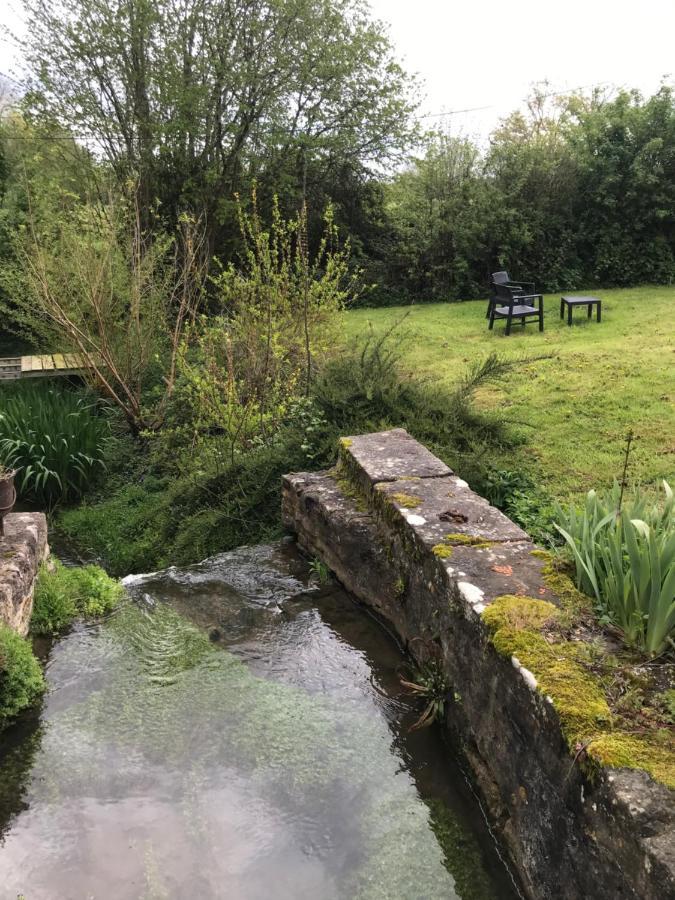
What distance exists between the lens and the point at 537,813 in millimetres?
2291


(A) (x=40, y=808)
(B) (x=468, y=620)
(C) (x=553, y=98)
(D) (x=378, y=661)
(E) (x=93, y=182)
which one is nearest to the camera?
(A) (x=40, y=808)

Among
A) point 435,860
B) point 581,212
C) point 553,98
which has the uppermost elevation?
point 553,98

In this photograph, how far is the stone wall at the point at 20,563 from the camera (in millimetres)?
3785

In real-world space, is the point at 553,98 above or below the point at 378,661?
above

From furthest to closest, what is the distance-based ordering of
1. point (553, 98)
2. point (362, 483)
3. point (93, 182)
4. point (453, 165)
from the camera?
point (553, 98) → point (453, 165) → point (93, 182) → point (362, 483)

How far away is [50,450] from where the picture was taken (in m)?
8.12

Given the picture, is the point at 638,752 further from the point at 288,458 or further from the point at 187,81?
the point at 187,81

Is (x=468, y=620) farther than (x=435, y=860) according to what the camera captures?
Yes

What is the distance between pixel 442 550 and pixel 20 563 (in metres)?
2.63

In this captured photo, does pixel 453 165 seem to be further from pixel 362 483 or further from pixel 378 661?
pixel 378 661

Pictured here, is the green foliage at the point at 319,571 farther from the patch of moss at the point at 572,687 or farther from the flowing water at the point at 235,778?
the patch of moss at the point at 572,687

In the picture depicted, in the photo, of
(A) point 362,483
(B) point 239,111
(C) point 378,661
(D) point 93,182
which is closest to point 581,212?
(B) point 239,111

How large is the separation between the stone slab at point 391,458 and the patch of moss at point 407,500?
1.08ft

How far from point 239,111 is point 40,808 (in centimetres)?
1419
